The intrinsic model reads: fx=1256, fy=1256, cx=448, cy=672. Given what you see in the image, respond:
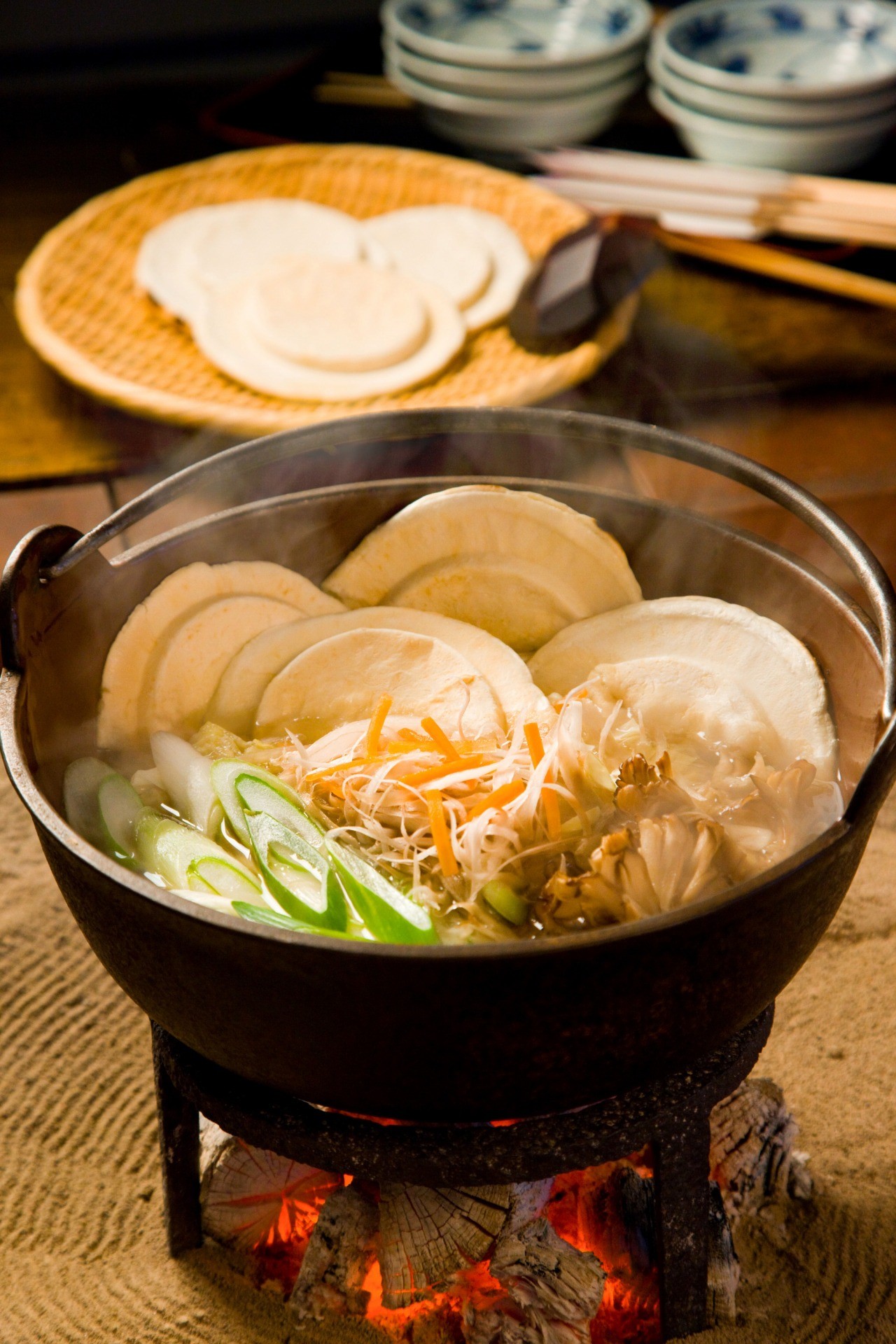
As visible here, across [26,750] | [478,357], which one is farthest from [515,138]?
[26,750]

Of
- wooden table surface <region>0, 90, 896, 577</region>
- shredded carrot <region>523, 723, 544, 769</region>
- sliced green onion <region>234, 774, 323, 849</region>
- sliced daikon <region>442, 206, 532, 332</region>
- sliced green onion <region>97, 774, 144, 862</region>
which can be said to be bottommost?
wooden table surface <region>0, 90, 896, 577</region>

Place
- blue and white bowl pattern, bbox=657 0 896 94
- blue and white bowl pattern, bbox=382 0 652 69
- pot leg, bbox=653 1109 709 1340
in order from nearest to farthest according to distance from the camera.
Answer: pot leg, bbox=653 1109 709 1340, blue and white bowl pattern, bbox=657 0 896 94, blue and white bowl pattern, bbox=382 0 652 69

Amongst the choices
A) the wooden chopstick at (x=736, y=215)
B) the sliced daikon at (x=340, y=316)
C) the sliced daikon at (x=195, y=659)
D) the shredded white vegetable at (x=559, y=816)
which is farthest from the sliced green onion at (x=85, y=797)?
the wooden chopstick at (x=736, y=215)

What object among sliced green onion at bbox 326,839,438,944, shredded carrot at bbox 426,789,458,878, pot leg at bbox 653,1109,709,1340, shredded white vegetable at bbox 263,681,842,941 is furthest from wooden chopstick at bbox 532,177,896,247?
pot leg at bbox 653,1109,709,1340

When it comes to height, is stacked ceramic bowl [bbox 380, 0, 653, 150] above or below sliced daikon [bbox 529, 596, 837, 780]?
above

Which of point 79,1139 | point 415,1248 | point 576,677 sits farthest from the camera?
point 79,1139

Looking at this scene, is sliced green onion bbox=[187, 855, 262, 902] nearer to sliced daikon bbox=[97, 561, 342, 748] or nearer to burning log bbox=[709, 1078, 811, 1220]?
sliced daikon bbox=[97, 561, 342, 748]

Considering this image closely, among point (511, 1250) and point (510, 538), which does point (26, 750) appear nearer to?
point (510, 538)

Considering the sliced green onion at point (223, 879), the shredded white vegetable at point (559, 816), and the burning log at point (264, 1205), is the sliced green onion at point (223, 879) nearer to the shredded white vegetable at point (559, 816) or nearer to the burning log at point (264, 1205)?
the shredded white vegetable at point (559, 816)
